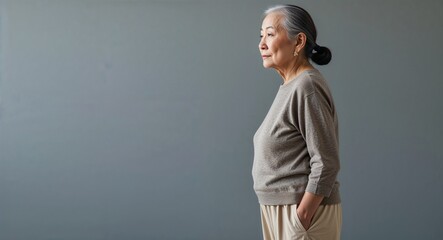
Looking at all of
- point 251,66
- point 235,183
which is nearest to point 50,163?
point 235,183

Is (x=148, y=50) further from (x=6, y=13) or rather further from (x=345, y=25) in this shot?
(x=345, y=25)

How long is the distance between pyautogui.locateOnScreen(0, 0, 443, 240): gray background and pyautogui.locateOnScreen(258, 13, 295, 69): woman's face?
193 cm

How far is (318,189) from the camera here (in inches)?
60.7

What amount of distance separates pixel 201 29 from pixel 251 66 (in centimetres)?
37

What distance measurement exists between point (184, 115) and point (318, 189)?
216 cm

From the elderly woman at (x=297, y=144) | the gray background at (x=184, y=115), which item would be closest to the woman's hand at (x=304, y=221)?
the elderly woman at (x=297, y=144)

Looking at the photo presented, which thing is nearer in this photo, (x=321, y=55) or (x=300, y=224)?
(x=300, y=224)

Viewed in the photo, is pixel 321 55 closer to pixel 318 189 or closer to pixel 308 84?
pixel 308 84

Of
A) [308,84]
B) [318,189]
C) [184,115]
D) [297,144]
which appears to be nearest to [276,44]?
[308,84]

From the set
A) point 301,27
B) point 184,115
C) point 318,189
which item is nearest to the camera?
point 318,189

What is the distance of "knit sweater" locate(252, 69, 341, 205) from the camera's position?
1546 mm

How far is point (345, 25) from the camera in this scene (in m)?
3.62

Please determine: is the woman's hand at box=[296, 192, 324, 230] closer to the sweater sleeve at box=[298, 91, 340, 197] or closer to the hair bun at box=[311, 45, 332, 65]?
the sweater sleeve at box=[298, 91, 340, 197]

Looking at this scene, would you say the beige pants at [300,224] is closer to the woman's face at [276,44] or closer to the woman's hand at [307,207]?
the woman's hand at [307,207]
